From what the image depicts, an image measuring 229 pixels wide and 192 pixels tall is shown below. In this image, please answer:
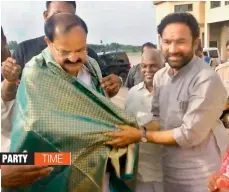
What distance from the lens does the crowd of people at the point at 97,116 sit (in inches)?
48.5

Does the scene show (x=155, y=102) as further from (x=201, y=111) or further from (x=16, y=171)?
(x=16, y=171)

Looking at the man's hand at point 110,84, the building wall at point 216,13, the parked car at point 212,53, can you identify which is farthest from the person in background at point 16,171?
the parked car at point 212,53

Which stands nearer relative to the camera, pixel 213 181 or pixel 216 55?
pixel 213 181

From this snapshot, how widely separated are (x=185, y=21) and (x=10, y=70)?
559 mm

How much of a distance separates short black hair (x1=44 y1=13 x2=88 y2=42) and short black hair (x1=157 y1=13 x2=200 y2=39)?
262 millimetres

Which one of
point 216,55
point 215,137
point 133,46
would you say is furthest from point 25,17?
point 216,55

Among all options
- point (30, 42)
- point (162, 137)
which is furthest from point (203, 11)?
point (30, 42)

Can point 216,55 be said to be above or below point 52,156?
above

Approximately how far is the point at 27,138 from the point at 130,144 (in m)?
0.31

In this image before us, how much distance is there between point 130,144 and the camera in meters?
1.31

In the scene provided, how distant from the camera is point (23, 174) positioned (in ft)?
4.09

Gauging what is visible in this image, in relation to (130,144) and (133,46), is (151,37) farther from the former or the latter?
(130,144)

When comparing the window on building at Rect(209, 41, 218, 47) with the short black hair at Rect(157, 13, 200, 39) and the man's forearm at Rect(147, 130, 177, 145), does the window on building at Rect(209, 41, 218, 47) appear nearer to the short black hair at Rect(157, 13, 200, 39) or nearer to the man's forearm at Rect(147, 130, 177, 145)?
the short black hair at Rect(157, 13, 200, 39)

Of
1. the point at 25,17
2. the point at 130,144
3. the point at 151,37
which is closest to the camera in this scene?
the point at 130,144
